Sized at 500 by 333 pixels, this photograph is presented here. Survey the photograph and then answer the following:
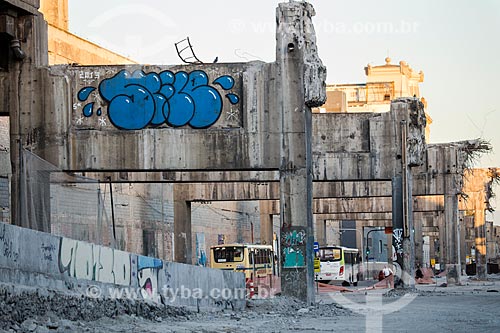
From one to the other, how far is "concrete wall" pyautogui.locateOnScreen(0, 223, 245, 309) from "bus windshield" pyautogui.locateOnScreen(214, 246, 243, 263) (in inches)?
1244

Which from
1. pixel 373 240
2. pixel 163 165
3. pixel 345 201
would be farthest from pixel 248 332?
pixel 373 240

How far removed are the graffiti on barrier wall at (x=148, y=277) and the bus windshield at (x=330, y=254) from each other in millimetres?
53967

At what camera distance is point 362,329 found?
21156mm

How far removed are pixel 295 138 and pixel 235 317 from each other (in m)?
10.3

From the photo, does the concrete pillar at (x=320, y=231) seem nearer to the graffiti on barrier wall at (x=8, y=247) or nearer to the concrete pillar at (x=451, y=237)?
the concrete pillar at (x=451, y=237)

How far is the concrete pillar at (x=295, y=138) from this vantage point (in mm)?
33625

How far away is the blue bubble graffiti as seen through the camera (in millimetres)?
34094

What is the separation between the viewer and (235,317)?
81.7ft

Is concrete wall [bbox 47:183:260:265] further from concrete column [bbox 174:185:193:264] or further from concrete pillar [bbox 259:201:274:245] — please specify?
concrete pillar [bbox 259:201:274:245]

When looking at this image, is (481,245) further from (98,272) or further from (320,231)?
(98,272)

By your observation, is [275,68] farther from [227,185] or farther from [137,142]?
[227,185]

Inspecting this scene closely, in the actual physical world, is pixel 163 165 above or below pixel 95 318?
above

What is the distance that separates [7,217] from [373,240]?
10028 centimetres

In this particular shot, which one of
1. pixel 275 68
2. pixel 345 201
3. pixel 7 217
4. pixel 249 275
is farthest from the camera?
pixel 345 201
